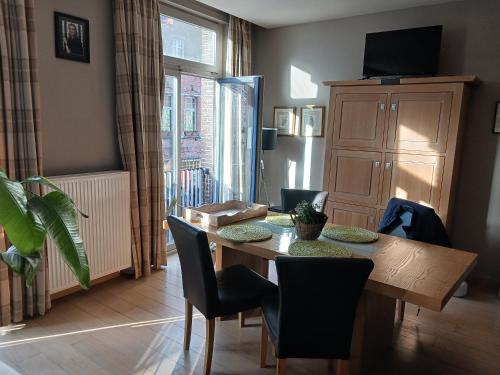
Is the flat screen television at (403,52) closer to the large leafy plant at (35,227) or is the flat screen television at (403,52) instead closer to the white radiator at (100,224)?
the white radiator at (100,224)

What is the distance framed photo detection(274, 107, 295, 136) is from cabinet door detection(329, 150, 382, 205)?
36.6 inches

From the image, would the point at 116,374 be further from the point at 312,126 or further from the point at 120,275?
the point at 312,126

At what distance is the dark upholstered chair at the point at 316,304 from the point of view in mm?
1558

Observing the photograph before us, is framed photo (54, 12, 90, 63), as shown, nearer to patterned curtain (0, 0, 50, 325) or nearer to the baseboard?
patterned curtain (0, 0, 50, 325)

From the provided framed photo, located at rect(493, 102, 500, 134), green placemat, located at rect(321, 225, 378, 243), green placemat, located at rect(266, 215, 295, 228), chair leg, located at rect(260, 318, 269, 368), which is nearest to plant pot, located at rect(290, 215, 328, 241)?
green placemat, located at rect(321, 225, 378, 243)

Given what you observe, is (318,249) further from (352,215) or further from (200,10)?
(200,10)

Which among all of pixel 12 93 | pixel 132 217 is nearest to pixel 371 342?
pixel 132 217

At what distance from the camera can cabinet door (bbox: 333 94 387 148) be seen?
3492mm

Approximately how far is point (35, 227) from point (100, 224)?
67.1 inches

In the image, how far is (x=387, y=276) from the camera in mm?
1714

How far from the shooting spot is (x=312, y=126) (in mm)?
4371

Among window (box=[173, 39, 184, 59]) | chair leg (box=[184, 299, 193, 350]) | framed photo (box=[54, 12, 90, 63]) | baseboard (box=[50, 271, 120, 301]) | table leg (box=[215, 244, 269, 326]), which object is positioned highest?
→ window (box=[173, 39, 184, 59])

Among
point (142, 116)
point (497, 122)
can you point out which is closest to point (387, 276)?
point (142, 116)

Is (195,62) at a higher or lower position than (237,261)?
higher
